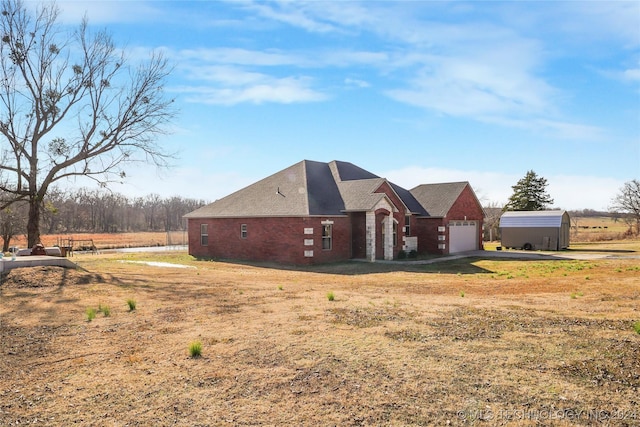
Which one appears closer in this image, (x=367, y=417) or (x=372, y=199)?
(x=367, y=417)

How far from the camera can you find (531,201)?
183 feet

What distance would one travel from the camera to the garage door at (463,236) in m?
35.1

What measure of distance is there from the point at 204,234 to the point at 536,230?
27.2 m

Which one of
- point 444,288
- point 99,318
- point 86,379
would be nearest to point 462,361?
point 86,379

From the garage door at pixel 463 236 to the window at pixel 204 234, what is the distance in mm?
18549

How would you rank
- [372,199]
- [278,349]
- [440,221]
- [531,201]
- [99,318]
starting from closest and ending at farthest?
[278,349]
[99,318]
[372,199]
[440,221]
[531,201]

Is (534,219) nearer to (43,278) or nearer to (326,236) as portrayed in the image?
(326,236)

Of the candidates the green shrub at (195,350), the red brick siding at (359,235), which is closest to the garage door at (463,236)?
the red brick siding at (359,235)

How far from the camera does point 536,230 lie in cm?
3759

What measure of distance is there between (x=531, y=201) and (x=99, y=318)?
5517 centimetres

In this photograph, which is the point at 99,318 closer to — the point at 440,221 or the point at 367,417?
the point at 367,417

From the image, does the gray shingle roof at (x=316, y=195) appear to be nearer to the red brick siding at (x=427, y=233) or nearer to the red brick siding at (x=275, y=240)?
the red brick siding at (x=275, y=240)

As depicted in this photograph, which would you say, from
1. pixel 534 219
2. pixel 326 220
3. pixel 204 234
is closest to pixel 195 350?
pixel 326 220

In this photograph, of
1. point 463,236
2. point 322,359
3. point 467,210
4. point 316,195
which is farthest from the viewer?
point 467,210
